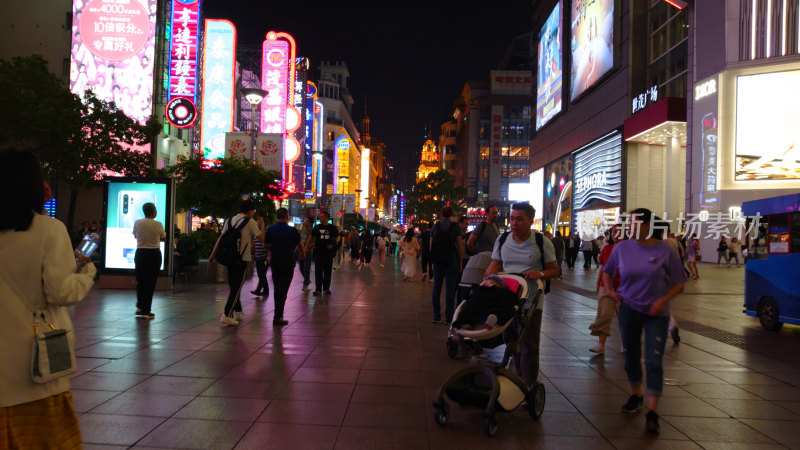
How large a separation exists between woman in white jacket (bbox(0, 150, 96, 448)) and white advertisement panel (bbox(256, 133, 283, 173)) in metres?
19.2

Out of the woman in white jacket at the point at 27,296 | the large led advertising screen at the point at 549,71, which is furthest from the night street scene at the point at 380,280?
the large led advertising screen at the point at 549,71

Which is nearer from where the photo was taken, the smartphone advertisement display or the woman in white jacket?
the woman in white jacket

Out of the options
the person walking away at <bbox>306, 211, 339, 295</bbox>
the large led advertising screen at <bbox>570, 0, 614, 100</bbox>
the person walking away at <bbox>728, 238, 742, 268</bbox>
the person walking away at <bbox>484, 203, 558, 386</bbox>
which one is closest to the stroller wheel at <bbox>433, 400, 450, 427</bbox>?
the person walking away at <bbox>484, 203, 558, 386</bbox>

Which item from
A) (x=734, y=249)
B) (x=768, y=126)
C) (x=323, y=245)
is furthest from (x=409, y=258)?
(x=768, y=126)

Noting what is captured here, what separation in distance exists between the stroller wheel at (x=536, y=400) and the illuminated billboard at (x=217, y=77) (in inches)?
1275

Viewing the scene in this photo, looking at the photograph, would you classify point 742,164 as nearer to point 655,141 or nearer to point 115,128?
point 655,141

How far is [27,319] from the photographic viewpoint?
2.48m

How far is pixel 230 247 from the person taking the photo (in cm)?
923

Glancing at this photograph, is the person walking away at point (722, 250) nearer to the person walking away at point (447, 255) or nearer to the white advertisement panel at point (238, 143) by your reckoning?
the white advertisement panel at point (238, 143)

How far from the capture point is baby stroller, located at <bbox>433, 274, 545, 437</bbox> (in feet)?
14.1

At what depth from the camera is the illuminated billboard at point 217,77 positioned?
34688mm

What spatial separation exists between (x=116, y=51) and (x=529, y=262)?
33964mm

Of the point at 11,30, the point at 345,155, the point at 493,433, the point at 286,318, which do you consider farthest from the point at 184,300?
the point at 345,155

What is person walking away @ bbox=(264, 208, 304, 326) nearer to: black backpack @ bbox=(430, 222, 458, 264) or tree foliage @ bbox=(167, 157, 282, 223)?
black backpack @ bbox=(430, 222, 458, 264)
